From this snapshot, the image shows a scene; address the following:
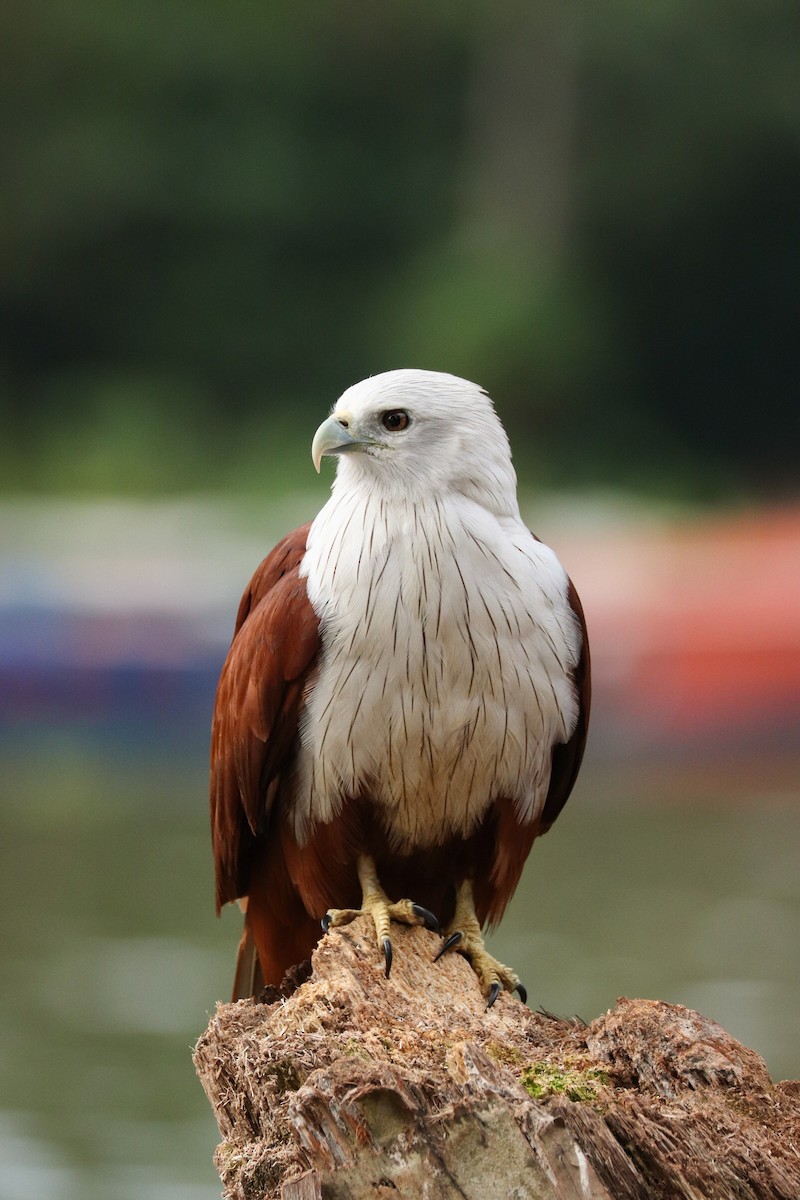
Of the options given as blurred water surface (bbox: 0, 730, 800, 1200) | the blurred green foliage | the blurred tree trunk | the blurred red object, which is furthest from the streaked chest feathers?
the blurred tree trunk

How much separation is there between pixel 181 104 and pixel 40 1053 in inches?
510

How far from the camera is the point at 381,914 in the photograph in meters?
2.83

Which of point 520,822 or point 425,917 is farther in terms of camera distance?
point 520,822

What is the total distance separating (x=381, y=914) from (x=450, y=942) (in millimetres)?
Result: 134

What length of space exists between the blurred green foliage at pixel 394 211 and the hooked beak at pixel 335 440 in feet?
41.8

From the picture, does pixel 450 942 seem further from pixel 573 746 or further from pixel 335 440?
pixel 335 440

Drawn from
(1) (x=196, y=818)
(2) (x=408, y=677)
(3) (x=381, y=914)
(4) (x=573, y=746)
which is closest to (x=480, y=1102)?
(3) (x=381, y=914)

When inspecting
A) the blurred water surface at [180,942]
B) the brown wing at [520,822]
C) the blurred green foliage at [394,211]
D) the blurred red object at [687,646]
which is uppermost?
the blurred green foliage at [394,211]

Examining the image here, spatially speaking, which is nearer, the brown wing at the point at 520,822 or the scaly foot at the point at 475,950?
the scaly foot at the point at 475,950

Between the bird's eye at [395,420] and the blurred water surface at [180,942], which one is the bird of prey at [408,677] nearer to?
the bird's eye at [395,420]

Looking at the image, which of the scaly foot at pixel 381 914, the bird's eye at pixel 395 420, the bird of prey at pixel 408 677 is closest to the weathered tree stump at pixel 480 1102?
the scaly foot at pixel 381 914

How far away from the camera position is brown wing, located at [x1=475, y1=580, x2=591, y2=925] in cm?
302

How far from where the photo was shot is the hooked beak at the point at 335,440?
2854 millimetres

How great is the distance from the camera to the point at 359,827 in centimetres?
295
